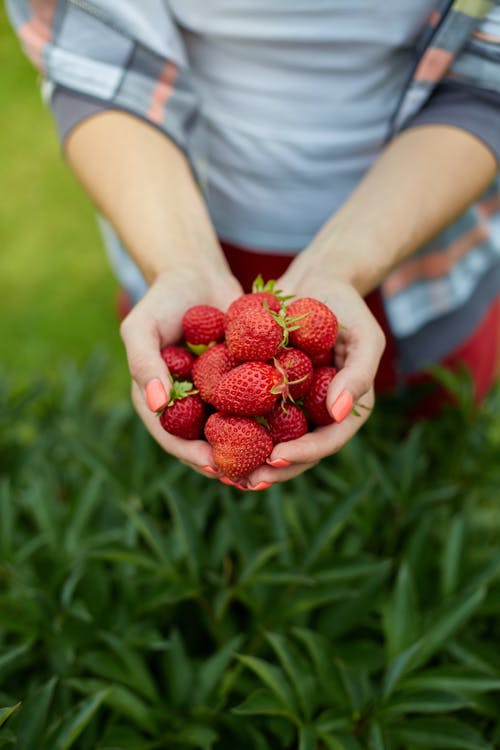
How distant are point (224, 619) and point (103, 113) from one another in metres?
0.84

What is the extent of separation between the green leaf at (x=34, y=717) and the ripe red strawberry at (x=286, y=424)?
404 mm

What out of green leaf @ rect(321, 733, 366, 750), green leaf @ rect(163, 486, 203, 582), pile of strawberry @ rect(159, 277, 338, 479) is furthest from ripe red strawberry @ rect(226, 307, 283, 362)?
green leaf @ rect(321, 733, 366, 750)

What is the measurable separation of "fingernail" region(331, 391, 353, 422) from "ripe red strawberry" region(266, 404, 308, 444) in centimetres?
10

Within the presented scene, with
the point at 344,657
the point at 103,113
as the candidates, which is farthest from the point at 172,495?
the point at 103,113

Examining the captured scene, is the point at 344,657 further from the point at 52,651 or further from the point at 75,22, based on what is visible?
the point at 75,22

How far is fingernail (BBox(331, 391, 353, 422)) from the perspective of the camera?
0.92 meters

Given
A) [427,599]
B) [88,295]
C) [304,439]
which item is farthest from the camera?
[88,295]

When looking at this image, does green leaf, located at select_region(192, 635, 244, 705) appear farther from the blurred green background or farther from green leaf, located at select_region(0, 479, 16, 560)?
the blurred green background

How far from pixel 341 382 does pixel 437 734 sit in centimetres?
45

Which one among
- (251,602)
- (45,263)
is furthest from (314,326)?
(45,263)

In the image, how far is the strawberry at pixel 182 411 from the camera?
1.01 metres

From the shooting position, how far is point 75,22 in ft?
4.13

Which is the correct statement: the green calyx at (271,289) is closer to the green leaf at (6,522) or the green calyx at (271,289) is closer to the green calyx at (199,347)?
the green calyx at (199,347)

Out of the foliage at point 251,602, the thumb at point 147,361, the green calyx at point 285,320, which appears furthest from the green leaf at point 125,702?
the green calyx at point 285,320
